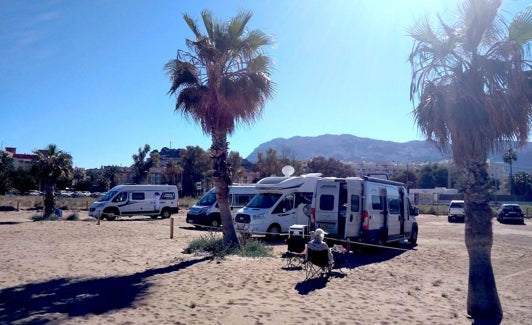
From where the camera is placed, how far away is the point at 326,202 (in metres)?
16.0

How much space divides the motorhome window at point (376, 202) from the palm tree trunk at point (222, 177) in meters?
4.61

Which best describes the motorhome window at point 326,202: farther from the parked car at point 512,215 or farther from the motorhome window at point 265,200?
the parked car at point 512,215

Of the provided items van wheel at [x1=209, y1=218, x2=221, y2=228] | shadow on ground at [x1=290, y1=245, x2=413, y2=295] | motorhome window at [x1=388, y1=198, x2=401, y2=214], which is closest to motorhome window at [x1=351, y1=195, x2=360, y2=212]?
shadow on ground at [x1=290, y1=245, x2=413, y2=295]

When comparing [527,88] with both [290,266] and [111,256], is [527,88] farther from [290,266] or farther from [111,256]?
[111,256]

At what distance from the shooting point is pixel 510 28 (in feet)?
25.2

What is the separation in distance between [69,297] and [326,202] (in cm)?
946

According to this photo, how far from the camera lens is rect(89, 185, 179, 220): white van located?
96.0ft

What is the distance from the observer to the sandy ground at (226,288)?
7.30 m

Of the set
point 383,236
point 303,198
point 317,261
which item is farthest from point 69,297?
point 303,198

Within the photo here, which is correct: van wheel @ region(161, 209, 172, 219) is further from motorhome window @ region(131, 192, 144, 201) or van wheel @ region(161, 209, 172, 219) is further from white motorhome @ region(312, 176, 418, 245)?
white motorhome @ region(312, 176, 418, 245)

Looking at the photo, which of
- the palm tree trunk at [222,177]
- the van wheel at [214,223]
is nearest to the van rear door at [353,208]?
the palm tree trunk at [222,177]

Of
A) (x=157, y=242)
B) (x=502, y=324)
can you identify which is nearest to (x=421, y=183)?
(x=157, y=242)

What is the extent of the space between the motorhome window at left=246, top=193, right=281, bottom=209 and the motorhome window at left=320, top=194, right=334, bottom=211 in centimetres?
372

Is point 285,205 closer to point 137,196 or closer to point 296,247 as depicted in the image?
point 296,247
